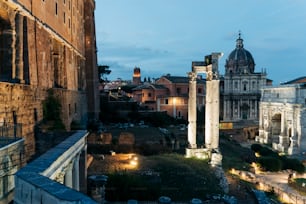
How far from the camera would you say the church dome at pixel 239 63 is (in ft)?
183

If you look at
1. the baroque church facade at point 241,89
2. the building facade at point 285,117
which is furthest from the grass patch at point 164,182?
the baroque church facade at point 241,89

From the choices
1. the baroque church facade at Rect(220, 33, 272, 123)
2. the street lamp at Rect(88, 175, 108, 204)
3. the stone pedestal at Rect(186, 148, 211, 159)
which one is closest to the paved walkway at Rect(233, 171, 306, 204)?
the stone pedestal at Rect(186, 148, 211, 159)

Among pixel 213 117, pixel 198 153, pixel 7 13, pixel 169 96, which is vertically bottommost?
pixel 198 153

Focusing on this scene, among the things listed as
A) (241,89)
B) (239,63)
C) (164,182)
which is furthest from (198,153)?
(239,63)

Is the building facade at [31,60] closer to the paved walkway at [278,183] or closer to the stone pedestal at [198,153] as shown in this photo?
the stone pedestal at [198,153]

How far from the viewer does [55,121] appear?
15.6 meters

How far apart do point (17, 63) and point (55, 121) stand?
14.0 ft

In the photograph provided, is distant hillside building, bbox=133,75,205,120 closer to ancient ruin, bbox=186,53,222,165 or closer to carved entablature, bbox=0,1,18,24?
ancient ruin, bbox=186,53,222,165

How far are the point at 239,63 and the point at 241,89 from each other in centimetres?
502

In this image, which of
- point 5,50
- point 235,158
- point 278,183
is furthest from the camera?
point 235,158

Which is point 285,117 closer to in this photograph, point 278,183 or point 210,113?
point 278,183

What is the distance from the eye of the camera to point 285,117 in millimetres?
36156

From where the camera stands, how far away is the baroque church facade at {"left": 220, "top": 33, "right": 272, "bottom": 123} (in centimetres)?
5500

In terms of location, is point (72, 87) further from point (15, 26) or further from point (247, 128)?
point (247, 128)
